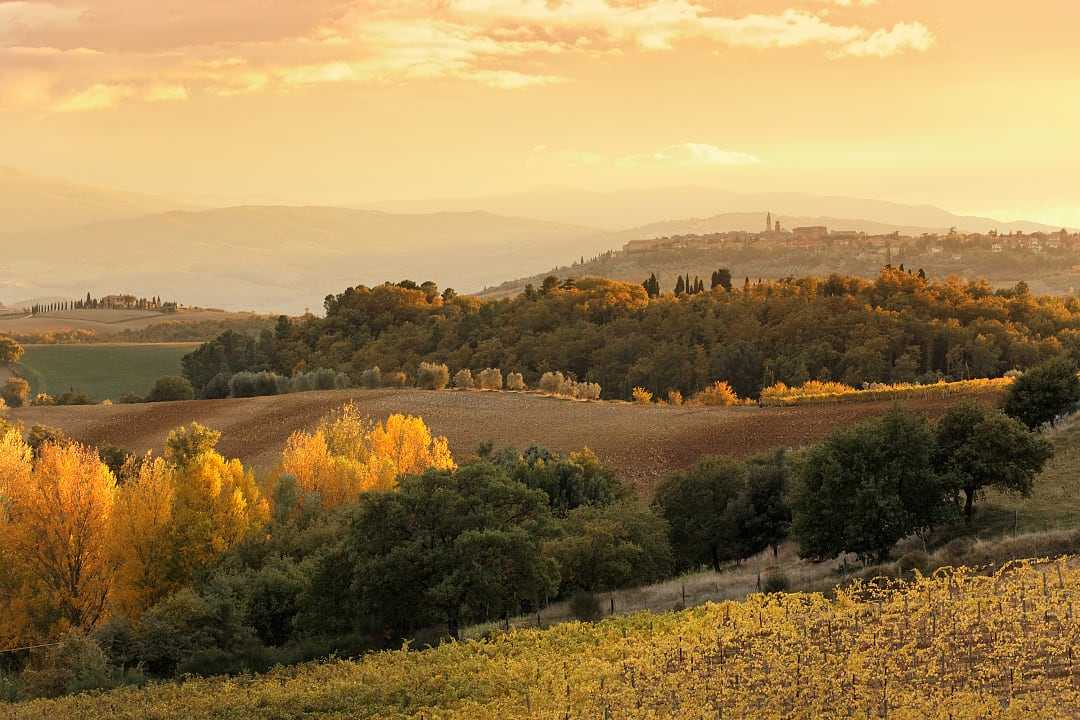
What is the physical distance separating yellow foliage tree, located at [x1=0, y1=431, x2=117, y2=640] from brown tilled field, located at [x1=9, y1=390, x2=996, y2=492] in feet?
83.9

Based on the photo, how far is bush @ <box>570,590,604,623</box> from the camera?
40.9 metres

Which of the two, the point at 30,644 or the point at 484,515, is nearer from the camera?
the point at 484,515

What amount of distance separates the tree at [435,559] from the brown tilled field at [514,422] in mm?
27506

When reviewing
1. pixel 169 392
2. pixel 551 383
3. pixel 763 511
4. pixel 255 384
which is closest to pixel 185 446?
pixel 763 511

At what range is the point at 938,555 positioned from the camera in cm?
3841

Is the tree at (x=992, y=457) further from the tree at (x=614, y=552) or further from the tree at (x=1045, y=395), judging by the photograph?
the tree at (x=1045, y=395)

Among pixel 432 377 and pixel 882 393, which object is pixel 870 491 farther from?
pixel 432 377

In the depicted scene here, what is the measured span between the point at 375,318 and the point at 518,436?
64867 mm

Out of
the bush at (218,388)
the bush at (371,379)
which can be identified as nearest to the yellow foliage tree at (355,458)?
the bush at (371,379)

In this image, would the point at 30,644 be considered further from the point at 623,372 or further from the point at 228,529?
the point at 623,372

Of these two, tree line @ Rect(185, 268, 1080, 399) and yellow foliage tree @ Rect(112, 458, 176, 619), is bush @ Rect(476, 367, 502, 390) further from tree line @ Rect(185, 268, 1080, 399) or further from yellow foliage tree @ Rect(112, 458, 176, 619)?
yellow foliage tree @ Rect(112, 458, 176, 619)

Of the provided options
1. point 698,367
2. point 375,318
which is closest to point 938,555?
point 698,367

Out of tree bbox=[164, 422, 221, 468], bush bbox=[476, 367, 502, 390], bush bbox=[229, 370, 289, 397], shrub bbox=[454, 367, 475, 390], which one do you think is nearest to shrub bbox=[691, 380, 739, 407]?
bush bbox=[476, 367, 502, 390]

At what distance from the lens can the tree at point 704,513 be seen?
2106 inches
